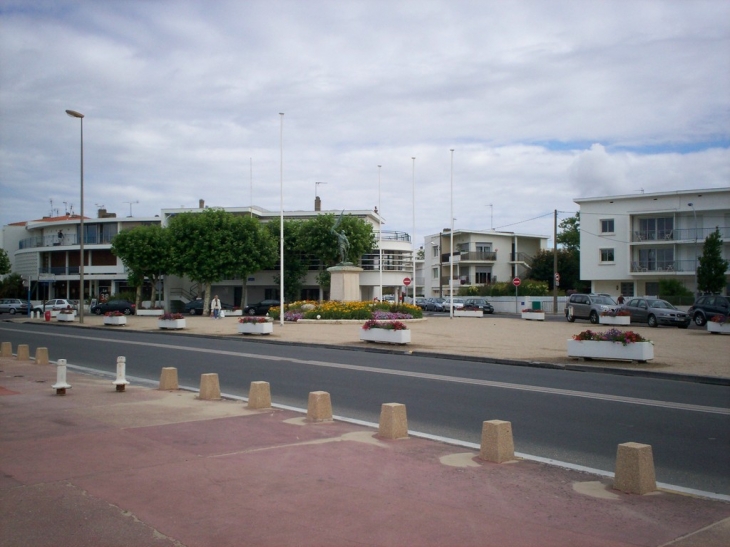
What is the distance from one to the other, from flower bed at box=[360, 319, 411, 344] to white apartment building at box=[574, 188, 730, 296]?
38.8 metres

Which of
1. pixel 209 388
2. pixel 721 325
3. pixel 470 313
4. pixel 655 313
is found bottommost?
pixel 470 313

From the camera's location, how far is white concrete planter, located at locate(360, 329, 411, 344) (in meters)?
24.4

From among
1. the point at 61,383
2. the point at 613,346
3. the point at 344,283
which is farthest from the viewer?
the point at 344,283

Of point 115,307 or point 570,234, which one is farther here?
point 570,234

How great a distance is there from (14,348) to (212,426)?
67.5 ft

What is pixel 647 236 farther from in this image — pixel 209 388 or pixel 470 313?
pixel 209 388

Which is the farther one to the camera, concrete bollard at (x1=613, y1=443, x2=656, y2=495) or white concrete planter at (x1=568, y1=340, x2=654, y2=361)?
white concrete planter at (x1=568, y1=340, x2=654, y2=361)

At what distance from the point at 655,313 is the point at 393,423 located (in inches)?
1208

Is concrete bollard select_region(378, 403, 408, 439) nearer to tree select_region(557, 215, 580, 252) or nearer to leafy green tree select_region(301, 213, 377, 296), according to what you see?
leafy green tree select_region(301, 213, 377, 296)

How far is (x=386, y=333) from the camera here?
2477cm

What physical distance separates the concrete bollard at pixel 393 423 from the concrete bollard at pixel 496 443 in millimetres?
1397

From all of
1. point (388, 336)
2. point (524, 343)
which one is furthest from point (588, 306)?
point (388, 336)

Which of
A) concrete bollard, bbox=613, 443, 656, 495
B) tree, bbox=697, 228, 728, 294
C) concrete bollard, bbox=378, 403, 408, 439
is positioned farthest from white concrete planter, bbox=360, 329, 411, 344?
tree, bbox=697, 228, 728, 294

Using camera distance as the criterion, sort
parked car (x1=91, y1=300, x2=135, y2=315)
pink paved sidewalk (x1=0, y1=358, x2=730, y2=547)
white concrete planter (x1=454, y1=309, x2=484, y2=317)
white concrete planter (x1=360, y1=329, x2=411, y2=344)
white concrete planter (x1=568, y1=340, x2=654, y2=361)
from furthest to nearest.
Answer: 1. parked car (x1=91, y1=300, x2=135, y2=315)
2. white concrete planter (x1=454, y1=309, x2=484, y2=317)
3. white concrete planter (x1=360, y1=329, x2=411, y2=344)
4. white concrete planter (x1=568, y1=340, x2=654, y2=361)
5. pink paved sidewalk (x1=0, y1=358, x2=730, y2=547)
